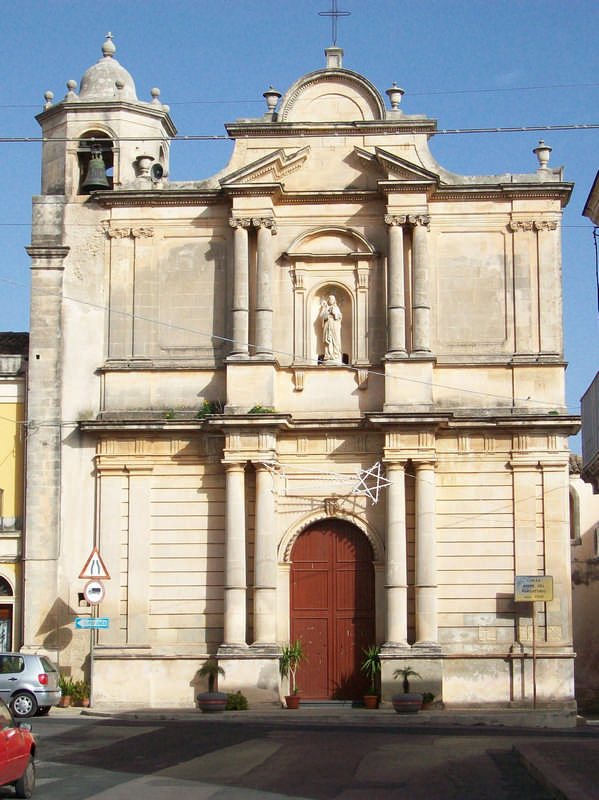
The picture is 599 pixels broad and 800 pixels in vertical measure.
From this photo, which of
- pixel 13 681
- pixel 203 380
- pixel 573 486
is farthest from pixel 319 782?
pixel 573 486

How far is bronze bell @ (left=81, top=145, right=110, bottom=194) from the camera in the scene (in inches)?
1345

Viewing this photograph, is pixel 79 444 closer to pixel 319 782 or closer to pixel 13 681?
pixel 13 681

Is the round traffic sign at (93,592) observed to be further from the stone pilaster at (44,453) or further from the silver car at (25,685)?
the stone pilaster at (44,453)

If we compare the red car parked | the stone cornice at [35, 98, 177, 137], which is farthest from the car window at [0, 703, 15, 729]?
the stone cornice at [35, 98, 177, 137]

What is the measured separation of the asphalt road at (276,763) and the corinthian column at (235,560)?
4.95 m

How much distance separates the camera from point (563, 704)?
30.9 metres

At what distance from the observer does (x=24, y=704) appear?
2861 cm

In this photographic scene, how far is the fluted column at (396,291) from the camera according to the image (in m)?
32.4

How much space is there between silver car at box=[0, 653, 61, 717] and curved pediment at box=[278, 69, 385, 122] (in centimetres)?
1437

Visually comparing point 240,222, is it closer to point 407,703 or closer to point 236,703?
point 236,703

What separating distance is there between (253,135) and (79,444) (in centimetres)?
871

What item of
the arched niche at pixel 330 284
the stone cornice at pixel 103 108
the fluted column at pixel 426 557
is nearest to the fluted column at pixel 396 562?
the fluted column at pixel 426 557

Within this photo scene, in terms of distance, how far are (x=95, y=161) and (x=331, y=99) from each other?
609 centimetres

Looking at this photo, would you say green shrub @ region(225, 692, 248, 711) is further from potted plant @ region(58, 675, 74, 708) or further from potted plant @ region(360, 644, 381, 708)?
potted plant @ region(58, 675, 74, 708)
